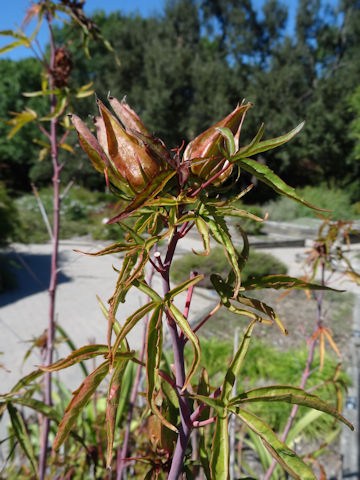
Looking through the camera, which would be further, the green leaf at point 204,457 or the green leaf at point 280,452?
the green leaf at point 204,457

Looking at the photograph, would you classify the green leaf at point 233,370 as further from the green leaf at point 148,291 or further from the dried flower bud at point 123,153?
the dried flower bud at point 123,153

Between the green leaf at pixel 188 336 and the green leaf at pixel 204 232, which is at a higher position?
the green leaf at pixel 204 232

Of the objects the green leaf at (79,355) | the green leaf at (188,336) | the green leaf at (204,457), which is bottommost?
the green leaf at (204,457)

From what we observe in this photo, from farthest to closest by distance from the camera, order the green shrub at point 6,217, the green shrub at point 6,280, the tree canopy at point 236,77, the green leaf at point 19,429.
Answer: the tree canopy at point 236,77
the green shrub at point 6,280
the green shrub at point 6,217
the green leaf at point 19,429

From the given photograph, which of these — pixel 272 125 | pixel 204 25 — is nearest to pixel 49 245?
pixel 272 125

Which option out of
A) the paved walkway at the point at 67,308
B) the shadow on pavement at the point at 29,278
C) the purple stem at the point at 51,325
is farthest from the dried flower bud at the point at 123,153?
the shadow on pavement at the point at 29,278

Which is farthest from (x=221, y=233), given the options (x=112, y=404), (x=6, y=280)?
(x=6, y=280)

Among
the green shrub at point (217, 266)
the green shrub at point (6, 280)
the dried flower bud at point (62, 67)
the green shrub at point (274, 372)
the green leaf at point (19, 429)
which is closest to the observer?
the green leaf at point (19, 429)
